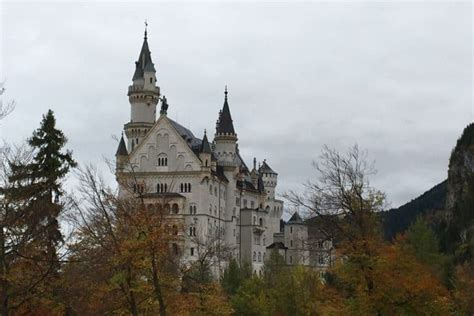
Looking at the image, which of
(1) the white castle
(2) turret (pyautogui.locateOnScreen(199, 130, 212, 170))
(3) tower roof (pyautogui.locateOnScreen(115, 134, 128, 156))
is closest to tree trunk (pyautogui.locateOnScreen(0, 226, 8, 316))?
(1) the white castle

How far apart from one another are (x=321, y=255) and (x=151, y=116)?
79.0m

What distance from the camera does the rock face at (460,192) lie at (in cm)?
11252

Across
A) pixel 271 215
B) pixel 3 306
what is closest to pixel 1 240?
pixel 3 306

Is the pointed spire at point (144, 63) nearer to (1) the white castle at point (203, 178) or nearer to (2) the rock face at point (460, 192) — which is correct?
(1) the white castle at point (203, 178)

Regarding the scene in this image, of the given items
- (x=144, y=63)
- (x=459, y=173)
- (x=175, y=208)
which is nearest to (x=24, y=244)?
(x=175, y=208)

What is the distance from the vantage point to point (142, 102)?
108875mm

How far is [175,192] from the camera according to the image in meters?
100

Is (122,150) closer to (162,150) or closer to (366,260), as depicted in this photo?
(162,150)

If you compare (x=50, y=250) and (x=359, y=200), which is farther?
(x=50, y=250)

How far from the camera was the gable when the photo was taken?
10125 cm

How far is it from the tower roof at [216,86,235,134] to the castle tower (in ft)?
31.5

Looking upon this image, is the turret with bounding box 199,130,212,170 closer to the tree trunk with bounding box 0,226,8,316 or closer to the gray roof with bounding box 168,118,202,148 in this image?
the gray roof with bounding box 168,118,202,148

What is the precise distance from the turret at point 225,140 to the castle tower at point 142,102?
985 cm

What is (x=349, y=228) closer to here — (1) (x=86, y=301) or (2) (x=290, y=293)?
(1) (x=86, y=301)
